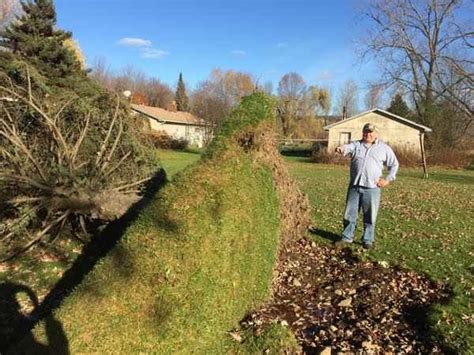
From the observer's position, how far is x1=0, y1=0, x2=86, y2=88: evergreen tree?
82.9 ft

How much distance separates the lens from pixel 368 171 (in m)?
6.95

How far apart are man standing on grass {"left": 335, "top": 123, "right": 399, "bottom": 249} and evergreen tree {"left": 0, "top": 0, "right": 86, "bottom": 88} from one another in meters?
20.6

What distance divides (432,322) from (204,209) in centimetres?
254

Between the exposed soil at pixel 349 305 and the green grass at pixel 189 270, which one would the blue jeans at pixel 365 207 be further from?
the green grass at pixel 189 270

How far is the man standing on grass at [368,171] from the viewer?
698 centimetres

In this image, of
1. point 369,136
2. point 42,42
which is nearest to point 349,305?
point 369,136

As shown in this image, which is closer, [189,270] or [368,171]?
[189,270]

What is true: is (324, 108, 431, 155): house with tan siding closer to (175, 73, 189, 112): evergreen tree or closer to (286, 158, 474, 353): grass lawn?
(286, 158, 474, 353): grass lawn

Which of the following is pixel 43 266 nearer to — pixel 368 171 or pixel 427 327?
pixel 368 171

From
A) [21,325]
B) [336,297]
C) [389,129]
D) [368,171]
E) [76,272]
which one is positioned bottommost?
[21,325]

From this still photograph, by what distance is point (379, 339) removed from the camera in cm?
438

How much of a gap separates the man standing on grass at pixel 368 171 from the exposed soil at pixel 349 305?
0.73 metres

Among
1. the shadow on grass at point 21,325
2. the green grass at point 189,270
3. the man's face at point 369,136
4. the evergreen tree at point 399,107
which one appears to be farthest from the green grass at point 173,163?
the evergreen tree at point 399,107

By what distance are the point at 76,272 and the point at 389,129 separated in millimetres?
37050
